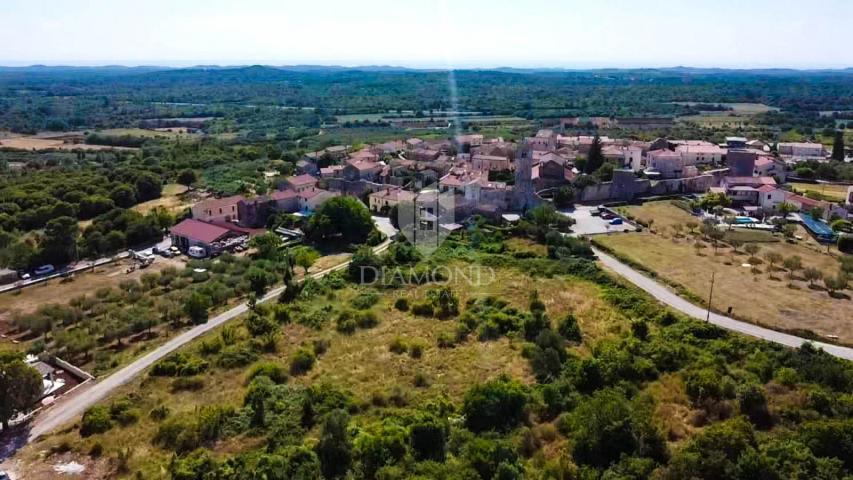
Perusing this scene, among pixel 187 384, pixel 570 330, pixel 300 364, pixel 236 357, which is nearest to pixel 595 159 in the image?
pixel 570 330

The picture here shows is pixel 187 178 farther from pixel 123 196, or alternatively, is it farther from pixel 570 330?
pixel 570 330

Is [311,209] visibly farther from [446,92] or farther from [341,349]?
Result: [446,92]

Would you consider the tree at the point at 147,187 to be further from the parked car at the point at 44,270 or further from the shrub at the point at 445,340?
the shrub at the point at 445,340

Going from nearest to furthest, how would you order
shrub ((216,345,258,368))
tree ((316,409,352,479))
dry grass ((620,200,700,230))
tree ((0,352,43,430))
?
tree ((316,409,352,479)) < tree ((0,352,43,430)) < shrub ((216,345,258,368)) < dry grass ((620,200,700,230))

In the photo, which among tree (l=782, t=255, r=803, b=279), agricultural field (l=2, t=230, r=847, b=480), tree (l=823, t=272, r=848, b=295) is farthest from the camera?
tree (l=782, t=255, r=803, b=279)

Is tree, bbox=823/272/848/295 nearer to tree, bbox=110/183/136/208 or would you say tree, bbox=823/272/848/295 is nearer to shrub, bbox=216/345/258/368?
shrub, bbox=216/345/258/368

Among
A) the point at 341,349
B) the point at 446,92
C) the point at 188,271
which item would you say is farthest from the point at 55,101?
the point at 341,349

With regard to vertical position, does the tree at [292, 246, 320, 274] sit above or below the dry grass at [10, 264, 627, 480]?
above

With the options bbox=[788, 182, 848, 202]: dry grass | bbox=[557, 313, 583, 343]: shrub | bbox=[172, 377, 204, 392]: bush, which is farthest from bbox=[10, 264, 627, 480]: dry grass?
bbox=[788, 182, 848, 202]: dry grass
